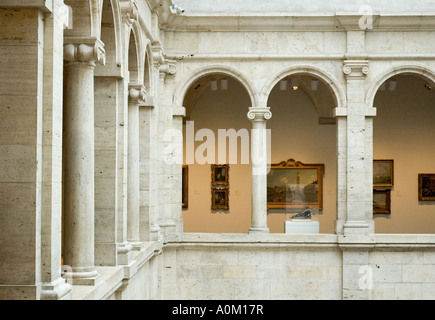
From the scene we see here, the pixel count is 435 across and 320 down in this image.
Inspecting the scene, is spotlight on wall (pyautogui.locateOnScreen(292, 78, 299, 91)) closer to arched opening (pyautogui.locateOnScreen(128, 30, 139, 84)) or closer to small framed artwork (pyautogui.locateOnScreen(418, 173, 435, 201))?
small framed artwork (pyautogui.locateOnScreen(418, 173, 435, 201))

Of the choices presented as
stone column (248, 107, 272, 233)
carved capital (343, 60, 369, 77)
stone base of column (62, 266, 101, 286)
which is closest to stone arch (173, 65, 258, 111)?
stone column (248, 107, 272, 233)

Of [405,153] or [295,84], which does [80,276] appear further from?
[405,153]

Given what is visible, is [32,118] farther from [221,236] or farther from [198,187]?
[198,187]

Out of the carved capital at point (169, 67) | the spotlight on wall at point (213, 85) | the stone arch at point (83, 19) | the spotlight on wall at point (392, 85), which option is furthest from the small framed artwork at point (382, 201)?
the stone arch at point (83, 19)

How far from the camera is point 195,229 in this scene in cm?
1819

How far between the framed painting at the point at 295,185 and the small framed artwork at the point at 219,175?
43.9 inches

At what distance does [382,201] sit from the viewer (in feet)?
59.9

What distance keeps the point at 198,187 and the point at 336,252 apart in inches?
219

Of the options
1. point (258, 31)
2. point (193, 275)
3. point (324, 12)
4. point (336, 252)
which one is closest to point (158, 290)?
point (193, 275)

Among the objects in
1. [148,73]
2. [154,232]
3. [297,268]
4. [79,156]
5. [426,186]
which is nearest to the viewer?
[79,156]

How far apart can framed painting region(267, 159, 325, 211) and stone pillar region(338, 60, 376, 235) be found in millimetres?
4573

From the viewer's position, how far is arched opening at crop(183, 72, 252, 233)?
59.7 feet

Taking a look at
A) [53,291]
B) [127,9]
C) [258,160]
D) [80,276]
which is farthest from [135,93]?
[53,291]

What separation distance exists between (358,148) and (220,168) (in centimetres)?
531
